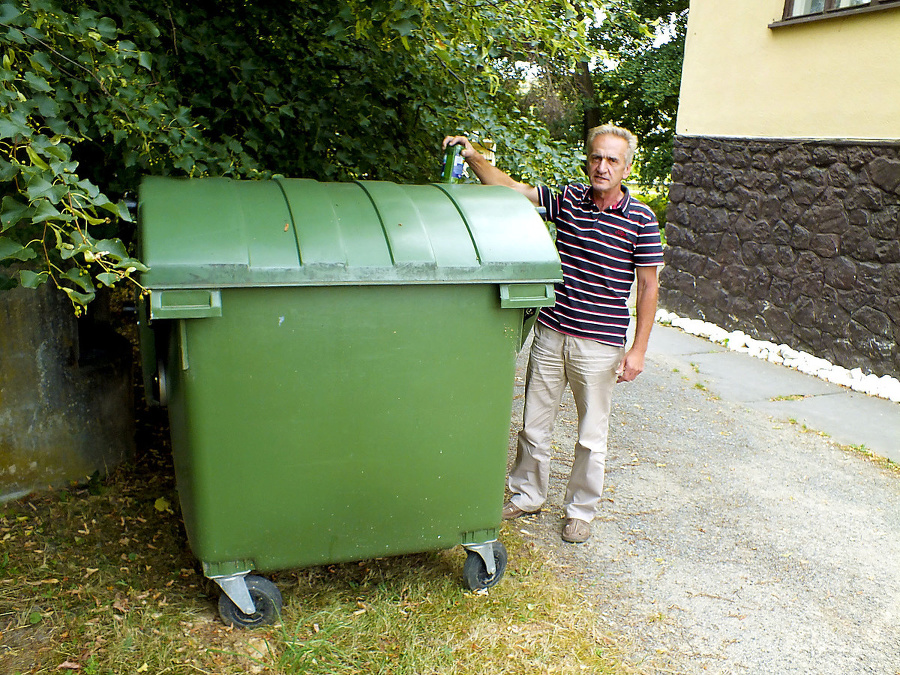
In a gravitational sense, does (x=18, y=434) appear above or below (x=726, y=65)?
below

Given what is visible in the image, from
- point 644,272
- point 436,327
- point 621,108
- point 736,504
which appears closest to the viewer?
point 436,327

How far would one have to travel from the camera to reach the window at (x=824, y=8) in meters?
5.49

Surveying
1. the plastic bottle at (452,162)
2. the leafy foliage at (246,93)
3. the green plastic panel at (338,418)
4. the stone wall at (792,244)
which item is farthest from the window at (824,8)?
the green plastic panel at (338,418)

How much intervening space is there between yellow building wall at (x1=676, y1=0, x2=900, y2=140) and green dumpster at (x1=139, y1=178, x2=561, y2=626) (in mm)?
4305

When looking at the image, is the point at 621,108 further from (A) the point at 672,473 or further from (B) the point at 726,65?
(A) the point at 672,473

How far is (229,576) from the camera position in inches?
94.2

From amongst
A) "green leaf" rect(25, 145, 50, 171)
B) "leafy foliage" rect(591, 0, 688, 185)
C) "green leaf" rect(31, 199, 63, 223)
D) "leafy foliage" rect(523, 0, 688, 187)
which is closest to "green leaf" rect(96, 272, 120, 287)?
"green leaf" rect(31, 199, 63, 223)

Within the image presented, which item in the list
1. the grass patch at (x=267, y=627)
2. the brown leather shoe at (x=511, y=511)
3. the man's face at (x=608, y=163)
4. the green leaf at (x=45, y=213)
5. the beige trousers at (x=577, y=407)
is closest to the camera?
the green leaf at (x=45, y=213)

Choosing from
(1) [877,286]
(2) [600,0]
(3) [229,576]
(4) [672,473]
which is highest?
(2) [600,0]

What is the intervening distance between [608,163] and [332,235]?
121 cm

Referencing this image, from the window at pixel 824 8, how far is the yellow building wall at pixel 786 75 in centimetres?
5

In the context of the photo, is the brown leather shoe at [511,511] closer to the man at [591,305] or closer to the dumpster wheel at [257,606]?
the man at [591,305]

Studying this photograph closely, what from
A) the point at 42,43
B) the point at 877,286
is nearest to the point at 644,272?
the point at 42,43

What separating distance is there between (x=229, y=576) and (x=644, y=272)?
182cm
